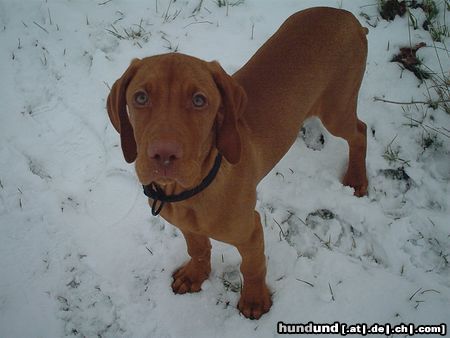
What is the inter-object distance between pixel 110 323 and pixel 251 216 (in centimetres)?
131

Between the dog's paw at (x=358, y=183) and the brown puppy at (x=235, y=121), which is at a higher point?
the brown puppy at (x=235, y=121)

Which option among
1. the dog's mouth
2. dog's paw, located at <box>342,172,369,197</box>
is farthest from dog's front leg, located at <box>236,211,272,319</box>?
dog's paw, located at <box>342,172,369,197</box>

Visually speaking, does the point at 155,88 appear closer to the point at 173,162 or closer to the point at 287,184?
the point at 173,162

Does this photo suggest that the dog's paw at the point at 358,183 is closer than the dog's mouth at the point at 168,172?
No

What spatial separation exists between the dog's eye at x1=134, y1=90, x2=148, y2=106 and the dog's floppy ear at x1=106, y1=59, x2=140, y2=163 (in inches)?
7.4

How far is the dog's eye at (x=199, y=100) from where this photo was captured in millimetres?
2003

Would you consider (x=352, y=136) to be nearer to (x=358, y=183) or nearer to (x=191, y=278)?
(x=358, y=183)

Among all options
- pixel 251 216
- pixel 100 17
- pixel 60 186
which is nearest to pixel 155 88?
pixel 251 216

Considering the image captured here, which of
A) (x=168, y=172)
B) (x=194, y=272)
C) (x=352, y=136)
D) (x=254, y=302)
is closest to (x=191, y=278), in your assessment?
(x=194, y=272)

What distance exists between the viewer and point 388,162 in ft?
11.9

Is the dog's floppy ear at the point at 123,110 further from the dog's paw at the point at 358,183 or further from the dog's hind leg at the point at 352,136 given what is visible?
the dog's paw at the point at 358,183

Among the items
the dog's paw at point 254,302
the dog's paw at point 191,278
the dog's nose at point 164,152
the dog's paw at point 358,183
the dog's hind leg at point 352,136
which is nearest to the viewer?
the dog's nose at point 164,152

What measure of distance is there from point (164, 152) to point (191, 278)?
1.48 metres

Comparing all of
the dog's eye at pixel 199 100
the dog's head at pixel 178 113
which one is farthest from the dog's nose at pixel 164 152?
the dog's eye at pixel 199 100
